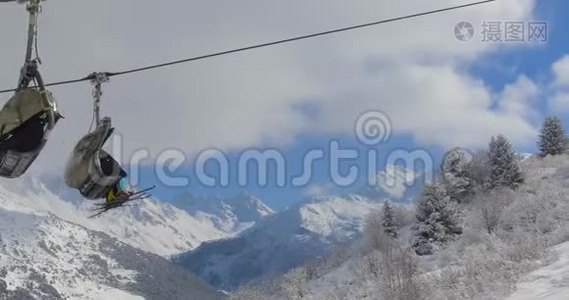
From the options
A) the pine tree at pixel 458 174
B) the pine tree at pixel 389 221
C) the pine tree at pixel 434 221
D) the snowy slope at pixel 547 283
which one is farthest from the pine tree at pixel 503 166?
the snowy slope at pixel 547 283

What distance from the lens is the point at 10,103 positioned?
6852 millimetres

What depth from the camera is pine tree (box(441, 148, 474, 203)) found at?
202 feet

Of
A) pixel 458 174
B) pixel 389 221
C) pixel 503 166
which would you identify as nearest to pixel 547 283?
pixel 503 166

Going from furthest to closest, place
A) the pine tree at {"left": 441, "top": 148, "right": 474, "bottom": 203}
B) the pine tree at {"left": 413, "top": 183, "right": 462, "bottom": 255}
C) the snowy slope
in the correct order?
the pine tree at {"left": 441, "top": 148, "right": 474, "bottom": 203}
the pine tree at {"left": 413, "top": 183, "right": 462, "bottom": 255}
the snowy slope

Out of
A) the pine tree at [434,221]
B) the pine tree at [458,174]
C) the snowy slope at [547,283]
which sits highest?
the pine tree at [458,174]

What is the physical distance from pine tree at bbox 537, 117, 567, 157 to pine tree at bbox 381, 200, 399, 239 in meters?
16.4

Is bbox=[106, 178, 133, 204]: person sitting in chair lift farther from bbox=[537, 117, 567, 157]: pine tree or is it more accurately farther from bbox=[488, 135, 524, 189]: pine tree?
bbox=[537, 117, 567, 157]: pine tree

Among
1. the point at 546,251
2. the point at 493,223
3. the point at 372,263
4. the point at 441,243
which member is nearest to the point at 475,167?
the point at 441,243

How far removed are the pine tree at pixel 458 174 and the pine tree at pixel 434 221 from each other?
29.6 feet

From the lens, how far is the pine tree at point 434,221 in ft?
158

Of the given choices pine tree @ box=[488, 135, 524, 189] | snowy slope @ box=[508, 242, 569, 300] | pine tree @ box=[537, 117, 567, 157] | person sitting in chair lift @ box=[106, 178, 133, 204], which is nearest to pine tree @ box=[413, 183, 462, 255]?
pine tree @ box=[488, 135, 524, 189]

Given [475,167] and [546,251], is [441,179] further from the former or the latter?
[546,251]

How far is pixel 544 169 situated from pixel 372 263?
1042 inches

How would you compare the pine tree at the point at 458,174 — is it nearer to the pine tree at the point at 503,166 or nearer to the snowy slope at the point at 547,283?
the pine tree at the point at 503,166
